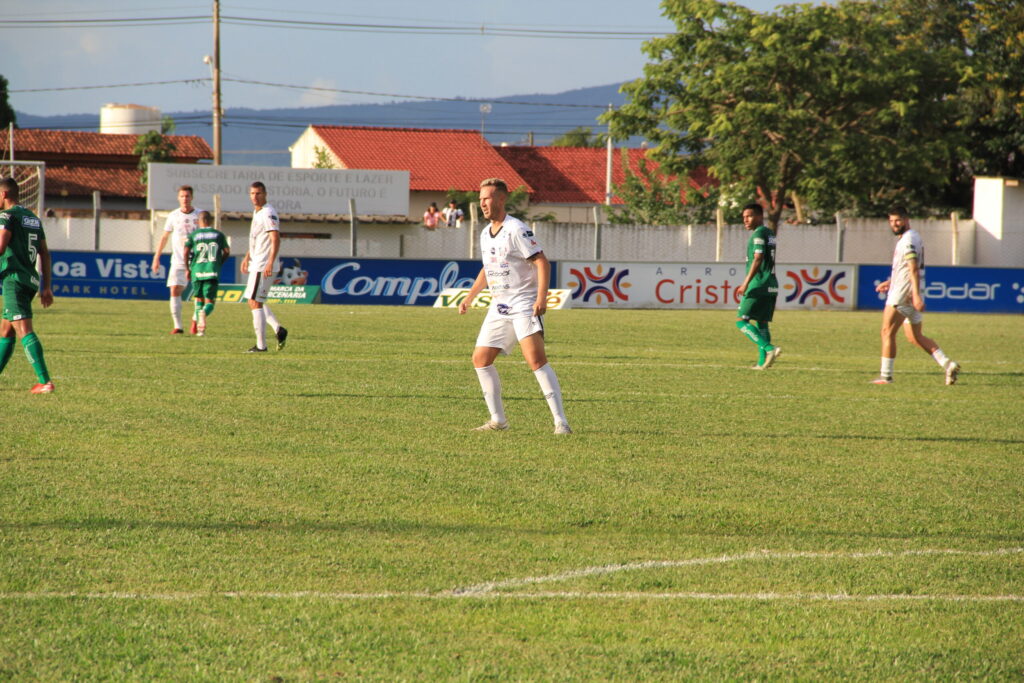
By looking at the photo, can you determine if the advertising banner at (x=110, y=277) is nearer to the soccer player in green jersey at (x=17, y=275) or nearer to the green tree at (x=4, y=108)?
the soccer player in green jersey at (x=17, y=275)

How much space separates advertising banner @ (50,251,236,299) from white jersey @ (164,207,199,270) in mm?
10241

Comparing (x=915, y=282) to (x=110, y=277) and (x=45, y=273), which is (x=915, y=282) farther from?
(x=110, y=277)

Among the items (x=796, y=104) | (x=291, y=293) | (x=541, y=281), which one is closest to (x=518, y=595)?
(x=541, y=281)

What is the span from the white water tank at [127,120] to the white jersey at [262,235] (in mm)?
72134

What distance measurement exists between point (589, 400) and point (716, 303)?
18252mm

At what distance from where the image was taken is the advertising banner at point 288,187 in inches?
1640

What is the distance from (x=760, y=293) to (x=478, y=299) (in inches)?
511

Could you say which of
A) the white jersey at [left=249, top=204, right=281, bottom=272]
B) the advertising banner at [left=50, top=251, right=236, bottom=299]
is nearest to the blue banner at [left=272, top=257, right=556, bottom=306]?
the advertising banner at [left=50, top=251, right=236, bottom=299]

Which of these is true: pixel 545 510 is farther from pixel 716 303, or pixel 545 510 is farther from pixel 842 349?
pixel 716 303

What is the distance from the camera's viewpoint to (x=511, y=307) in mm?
8617

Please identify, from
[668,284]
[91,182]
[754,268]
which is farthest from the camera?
[91,182]

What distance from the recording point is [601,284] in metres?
28.4

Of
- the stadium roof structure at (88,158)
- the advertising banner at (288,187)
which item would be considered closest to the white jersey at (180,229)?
the advertising banner at (288,187)

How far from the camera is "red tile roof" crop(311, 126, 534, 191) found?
62.6 meters
